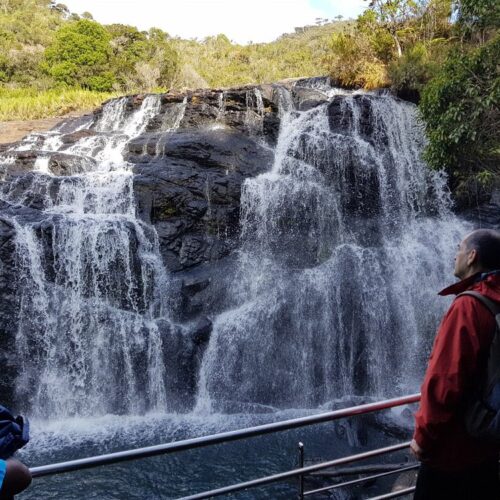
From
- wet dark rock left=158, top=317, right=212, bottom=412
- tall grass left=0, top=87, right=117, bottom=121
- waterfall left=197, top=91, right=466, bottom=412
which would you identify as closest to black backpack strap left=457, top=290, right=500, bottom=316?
waterfall left=197, top=91, right=466, bottom=412

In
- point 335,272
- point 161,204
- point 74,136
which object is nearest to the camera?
point 335,272

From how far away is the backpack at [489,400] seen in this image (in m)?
1.73

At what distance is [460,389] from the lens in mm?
1723

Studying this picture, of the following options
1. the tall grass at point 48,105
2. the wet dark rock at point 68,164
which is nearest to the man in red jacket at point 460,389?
the wet dark rock at point 68,164

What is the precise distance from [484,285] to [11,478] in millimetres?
1863

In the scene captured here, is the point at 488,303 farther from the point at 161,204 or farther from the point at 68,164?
the point at 68,164

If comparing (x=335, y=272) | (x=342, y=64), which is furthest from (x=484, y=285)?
(x=342, y=64)

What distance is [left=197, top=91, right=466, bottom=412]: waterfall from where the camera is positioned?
9328 millimetres

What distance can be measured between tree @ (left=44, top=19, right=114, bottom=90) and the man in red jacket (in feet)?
88.8

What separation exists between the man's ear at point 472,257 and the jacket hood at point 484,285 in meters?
0.06

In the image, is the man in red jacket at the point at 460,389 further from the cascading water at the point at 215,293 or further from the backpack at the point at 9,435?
the cascading water at the point at 215,293

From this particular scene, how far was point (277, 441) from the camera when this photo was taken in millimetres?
7395

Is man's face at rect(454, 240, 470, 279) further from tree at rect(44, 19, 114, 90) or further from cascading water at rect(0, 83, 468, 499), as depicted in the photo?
tree at rect(44, 19, 114, 90)

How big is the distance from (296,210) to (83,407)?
21.5 feet
